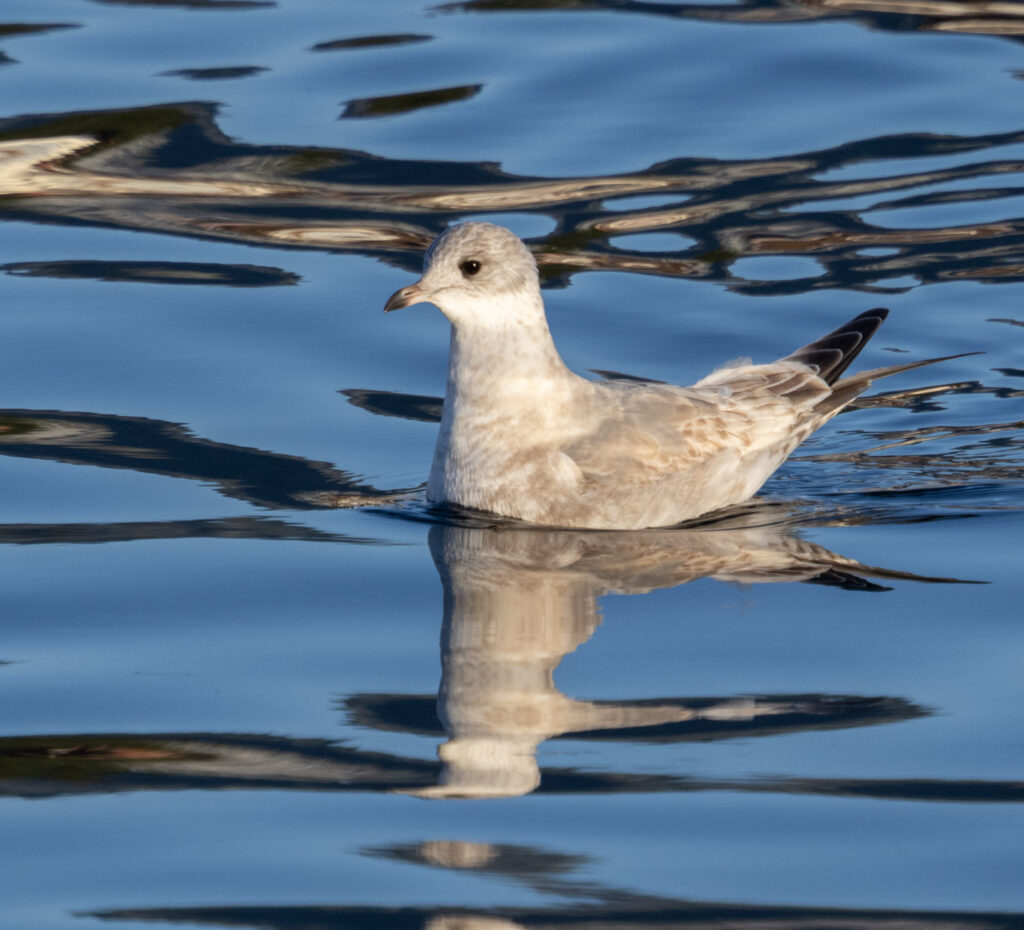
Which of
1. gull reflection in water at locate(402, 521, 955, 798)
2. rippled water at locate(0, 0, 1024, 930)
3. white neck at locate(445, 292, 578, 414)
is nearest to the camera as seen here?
rippled water at locate(0, 0, 1024, 930)

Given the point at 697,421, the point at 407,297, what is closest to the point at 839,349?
the point at 697,421

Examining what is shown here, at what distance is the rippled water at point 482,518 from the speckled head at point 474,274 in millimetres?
855

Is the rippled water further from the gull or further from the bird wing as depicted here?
the bird wing

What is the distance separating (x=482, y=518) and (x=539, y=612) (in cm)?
126

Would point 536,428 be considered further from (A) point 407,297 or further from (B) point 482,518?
(A) point 407,297

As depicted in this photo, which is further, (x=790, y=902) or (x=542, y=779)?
(x=542, y=779)

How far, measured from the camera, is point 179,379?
891cm

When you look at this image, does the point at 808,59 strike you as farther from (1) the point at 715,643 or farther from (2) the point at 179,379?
(1) the point at 715,643

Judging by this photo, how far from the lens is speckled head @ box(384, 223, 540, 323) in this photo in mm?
7270

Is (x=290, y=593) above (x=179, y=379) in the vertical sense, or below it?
below

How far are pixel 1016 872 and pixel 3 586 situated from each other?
11.8 feet

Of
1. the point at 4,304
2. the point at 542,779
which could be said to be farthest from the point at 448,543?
the point at 4,304

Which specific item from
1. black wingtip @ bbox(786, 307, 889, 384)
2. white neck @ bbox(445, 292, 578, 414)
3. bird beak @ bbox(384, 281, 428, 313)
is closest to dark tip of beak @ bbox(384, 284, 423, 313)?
bird beak @ bbox(384, 281, 428, 313)

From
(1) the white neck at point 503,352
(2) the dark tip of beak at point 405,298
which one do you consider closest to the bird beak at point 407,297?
(2) the dark tip of beak at point 405,298
